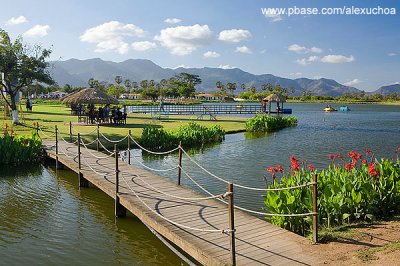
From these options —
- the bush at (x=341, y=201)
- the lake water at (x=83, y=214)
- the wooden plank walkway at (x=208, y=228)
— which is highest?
the bush at (x=341, y=201)

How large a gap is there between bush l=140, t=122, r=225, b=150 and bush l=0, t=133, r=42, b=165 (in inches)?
231

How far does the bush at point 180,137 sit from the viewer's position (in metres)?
20.8

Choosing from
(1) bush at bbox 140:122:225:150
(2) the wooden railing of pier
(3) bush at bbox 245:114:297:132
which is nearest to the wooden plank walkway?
(2) the wooden railing of pier

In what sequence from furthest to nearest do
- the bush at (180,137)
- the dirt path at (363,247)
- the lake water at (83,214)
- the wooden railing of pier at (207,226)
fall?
1. the bush at (180,137)
2. the lake water at (83,214)
3. the wooden railing of pier at (207,226)
4. the dirt path at (363,247)

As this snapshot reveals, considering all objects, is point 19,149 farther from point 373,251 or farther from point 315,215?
point 373,251

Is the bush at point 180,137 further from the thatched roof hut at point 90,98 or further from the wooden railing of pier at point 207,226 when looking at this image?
the wooden railing of pier at point 207,226

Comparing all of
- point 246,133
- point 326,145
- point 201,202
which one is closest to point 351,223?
point 201,202

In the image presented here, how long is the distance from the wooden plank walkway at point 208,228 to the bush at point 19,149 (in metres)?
6.63

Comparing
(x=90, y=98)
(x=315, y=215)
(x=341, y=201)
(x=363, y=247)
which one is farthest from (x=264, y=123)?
(x=363, y=247)

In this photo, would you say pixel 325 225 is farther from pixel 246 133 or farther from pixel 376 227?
pixel 246 133

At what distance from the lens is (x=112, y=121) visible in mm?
30812

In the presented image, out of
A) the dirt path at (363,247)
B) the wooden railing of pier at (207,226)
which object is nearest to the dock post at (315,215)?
the wooden railing of pier at (207,226)

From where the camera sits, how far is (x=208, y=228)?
7152mm

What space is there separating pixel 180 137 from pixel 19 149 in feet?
30.1
